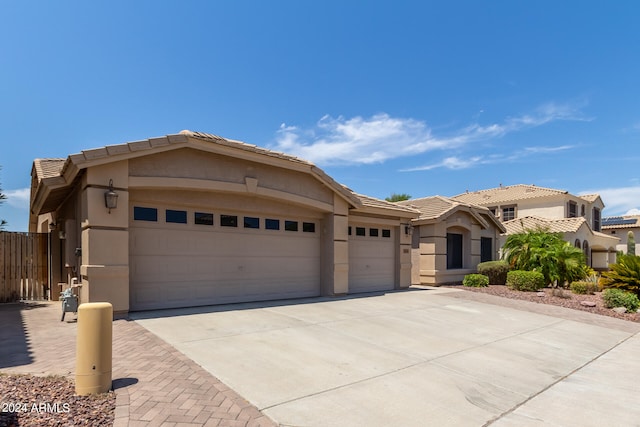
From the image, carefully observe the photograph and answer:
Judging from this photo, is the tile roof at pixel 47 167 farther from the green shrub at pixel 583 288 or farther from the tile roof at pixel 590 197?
the tile roof at pixel 590 197

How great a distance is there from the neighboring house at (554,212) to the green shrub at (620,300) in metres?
14.1

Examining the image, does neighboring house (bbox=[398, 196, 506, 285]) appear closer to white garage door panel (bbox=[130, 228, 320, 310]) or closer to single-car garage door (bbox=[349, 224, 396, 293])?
single-car garage door (bbox=[349, 224, 396, 293])

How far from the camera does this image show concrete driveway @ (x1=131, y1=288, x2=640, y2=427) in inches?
179

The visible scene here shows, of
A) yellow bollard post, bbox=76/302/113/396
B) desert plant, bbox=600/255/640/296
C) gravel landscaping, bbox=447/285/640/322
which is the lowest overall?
gravel landscaping, bbox=447/285/640/322

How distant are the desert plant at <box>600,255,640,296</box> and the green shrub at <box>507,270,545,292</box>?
229 centimetres

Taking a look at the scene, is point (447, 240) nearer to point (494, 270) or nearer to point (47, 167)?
point (494, 270)

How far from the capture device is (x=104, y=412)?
13.3 feet

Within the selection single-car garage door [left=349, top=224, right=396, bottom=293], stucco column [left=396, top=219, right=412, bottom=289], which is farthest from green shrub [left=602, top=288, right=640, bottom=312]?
single-car garage door [left=349, top=224, right=396, bottom=293]

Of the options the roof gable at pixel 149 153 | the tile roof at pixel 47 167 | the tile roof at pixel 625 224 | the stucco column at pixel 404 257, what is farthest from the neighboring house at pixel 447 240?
the tile roof at pixel 625 224

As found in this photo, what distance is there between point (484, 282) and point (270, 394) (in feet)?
51.7

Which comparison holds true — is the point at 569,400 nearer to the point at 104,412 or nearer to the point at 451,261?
the point at 104,412

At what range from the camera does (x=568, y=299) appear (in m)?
14.8

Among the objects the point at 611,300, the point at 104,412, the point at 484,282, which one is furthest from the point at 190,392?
the point at 484,282

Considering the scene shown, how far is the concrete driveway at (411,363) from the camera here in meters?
4.56
